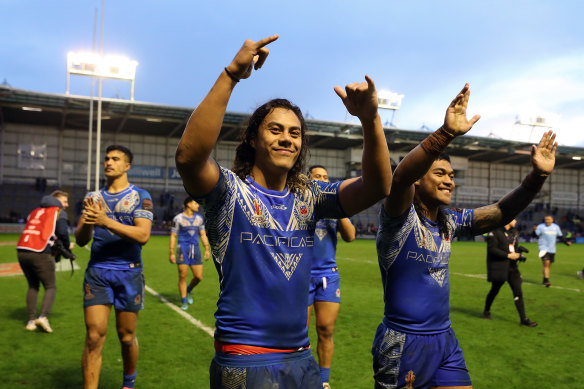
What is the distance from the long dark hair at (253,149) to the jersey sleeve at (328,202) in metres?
0.09

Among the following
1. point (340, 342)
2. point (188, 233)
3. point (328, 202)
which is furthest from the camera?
point (188, 233)

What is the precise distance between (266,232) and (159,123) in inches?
1805

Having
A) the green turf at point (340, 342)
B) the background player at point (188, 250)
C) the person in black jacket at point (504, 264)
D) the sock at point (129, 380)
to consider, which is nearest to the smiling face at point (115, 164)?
the sock at point (129, 380)

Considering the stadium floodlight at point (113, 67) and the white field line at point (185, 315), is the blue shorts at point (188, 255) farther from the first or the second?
the stadium floodlight at point (113, 67)

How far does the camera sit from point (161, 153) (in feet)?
161

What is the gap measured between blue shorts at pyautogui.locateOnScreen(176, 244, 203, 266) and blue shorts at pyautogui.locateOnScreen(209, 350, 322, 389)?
26.7 feet

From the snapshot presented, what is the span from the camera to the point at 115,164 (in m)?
4.87

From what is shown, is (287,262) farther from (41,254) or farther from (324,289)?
(41,254)

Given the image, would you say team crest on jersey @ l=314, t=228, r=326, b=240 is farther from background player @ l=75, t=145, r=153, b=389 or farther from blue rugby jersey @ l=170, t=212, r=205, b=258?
blue rugby jersey @ l=170, t=212, r=205, b=258

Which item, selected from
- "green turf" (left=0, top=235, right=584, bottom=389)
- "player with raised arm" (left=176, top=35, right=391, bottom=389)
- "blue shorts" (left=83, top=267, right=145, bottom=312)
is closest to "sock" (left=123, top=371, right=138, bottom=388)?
"green turf" (left=0, top=235, right=584, bottom=389)

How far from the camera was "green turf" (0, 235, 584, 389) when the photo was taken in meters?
5.68

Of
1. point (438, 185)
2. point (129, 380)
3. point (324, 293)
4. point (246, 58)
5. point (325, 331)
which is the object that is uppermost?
point (246, 58)

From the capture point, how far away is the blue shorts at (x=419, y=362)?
3.08 m

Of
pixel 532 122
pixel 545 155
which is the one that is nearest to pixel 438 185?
pixel 545 155
